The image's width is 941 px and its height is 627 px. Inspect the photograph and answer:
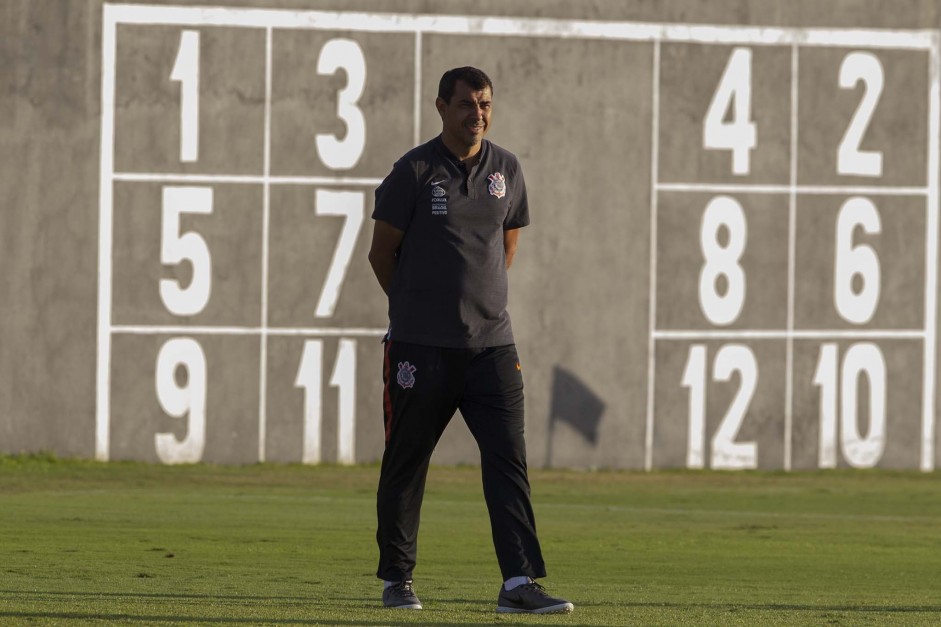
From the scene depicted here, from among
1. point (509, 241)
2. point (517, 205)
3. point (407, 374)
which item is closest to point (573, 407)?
point (509, 241)

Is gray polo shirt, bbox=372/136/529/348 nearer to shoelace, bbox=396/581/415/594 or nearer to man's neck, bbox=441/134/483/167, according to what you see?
man's neck, bbox=441/134/483/167

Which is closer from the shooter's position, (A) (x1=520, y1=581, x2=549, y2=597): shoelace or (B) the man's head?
(A) (x1=520, y1=581, x2=549, y2=597): shoelace

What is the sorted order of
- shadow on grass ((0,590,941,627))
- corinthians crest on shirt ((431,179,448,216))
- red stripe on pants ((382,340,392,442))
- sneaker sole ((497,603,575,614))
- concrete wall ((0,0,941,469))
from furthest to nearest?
concrete wall ((0,0,941,469)), red stripe on pants ((382,340,392,442)), corinthians crest on shirt ((431,179,448,216)), sneaker sole ((497,603,575,614)), shadow on grass ((0,590,941,627))

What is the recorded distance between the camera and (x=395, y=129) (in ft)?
47.1

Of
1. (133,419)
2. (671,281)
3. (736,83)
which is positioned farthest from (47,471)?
(736,83)

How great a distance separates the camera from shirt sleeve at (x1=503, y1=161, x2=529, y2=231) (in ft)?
20.6

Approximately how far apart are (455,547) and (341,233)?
5.17m

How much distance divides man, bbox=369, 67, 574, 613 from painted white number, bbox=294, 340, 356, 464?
320 inches

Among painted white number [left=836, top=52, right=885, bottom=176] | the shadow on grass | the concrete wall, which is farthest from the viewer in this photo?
painted white number [left=836, top=52, right=885, bottom=176]

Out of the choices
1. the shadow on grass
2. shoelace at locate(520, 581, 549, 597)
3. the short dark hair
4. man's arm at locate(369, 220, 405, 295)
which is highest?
the short dark hair

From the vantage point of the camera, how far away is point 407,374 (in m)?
6.16

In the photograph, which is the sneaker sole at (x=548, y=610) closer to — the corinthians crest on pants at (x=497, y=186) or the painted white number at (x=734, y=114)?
the corinthians crest on pants at (x=497, y=186)

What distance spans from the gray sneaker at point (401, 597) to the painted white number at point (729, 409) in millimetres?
8962

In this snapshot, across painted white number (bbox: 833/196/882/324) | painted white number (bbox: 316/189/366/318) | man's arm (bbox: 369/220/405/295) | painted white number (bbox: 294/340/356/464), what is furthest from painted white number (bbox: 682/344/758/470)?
man's arm (bbox: 369/220/405/295)
